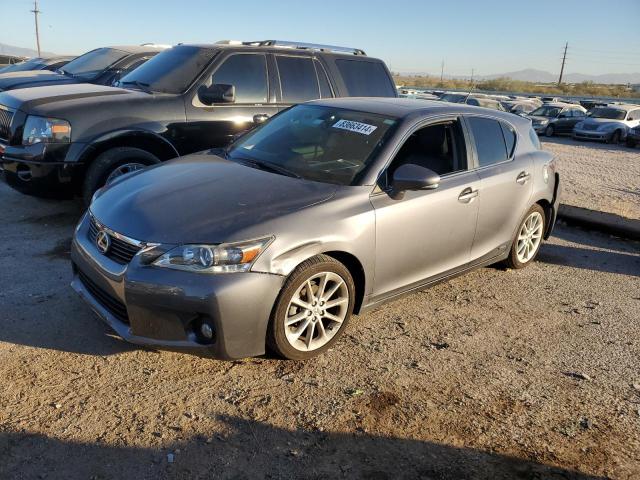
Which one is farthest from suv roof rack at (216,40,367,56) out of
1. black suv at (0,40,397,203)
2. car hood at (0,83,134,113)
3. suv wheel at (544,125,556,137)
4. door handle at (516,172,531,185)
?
suv wheel at (544,125,556,137)

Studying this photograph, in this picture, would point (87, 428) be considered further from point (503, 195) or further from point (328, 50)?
point (328, 50)

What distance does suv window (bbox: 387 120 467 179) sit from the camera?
14.0ft

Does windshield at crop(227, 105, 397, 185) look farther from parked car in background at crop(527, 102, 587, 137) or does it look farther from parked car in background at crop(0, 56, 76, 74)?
parked car in background at crop(527, 102, 587, 137)

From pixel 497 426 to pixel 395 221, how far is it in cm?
149

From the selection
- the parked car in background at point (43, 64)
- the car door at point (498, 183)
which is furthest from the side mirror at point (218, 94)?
the parked car in background at point (43, 64)

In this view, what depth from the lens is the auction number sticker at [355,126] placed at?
4227 mm

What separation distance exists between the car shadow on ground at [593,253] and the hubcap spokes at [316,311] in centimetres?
326

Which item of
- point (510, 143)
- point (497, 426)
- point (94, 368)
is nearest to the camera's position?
point (497, 426)

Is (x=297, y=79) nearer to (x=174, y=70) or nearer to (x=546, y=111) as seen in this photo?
(x=174, y=70)

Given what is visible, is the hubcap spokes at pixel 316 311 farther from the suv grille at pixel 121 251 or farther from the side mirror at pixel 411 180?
the suv grille at pixel 121 251

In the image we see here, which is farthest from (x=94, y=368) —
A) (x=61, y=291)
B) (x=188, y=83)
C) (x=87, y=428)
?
(x=188, y=83)

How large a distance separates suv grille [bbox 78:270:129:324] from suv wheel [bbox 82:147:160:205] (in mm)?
2195

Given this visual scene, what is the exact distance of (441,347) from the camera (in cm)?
391

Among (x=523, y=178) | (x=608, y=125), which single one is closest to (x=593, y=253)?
(x=523, y=178)
